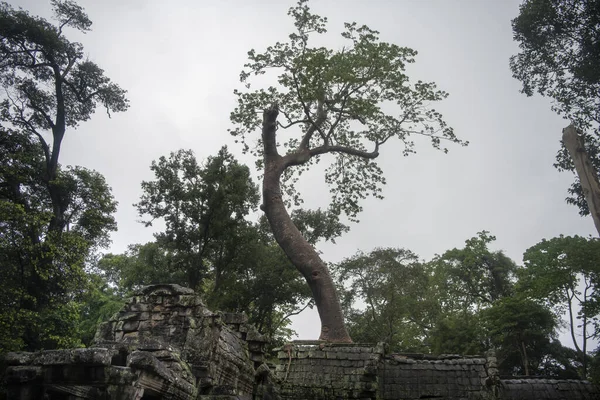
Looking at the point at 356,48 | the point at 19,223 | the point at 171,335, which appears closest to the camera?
the point at 171,335

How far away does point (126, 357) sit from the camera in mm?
5262

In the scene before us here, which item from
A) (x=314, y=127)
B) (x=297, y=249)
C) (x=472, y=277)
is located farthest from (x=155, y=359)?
(x=472, y=277)

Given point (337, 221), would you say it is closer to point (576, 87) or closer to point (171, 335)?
point (576, 87)

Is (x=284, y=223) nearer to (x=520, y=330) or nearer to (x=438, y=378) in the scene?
(x=438, y=378)

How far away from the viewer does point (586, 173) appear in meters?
11.8

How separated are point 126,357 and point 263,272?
17.3 meters

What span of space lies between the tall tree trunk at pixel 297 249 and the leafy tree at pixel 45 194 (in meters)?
7.02

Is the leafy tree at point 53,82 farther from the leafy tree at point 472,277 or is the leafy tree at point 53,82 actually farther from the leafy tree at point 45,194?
the leafy tree at point 472,277

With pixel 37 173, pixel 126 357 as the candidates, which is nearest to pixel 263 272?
pixel 37 173

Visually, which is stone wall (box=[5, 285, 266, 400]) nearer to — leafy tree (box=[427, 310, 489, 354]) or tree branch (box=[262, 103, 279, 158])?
tree branch (box=[262, 103, 279, 158])

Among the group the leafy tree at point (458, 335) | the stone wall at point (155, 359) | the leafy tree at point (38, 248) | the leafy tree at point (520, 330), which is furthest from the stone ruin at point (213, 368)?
the leafy tree at point (458, 335)

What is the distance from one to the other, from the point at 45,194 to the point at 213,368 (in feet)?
43.6

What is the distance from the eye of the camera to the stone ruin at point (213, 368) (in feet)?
14.8

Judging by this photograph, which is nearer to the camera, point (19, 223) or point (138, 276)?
point (19, 223)
